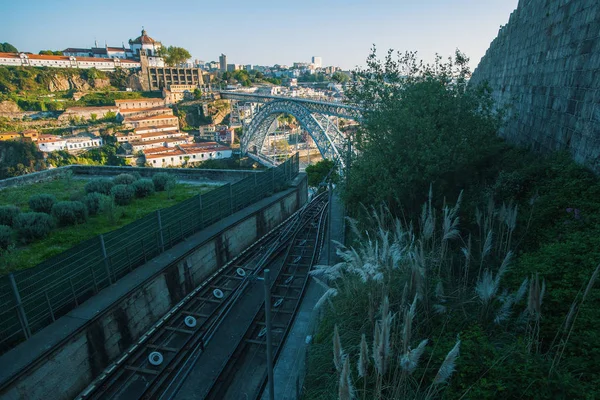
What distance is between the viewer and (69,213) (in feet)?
30.1

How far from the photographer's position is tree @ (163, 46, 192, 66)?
9026 centimetres

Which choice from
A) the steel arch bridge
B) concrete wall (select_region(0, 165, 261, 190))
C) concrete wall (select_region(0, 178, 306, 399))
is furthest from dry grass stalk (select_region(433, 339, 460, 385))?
the steel arch bridge

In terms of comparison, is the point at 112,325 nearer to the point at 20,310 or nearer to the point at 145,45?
the point at 20,310

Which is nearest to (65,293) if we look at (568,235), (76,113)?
(568,235)

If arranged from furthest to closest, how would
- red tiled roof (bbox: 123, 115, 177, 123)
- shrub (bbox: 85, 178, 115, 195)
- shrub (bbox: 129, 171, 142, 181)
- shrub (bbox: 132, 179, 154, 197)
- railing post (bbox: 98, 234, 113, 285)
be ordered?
red tiled roof (bbox: 123, 115, 177, 123), shrub (bbox: 129, 171, 142, 181), shrub (bbox: 132, 179, 154, 197), shrub (bbox: 85, 178, 115, 195), railing post (bbox: 98, 234, 113, 285)

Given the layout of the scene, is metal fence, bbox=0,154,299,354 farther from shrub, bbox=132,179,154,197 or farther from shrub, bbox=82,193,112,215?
shrub, bbox=132,179,154,197

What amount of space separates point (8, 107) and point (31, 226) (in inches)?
3022

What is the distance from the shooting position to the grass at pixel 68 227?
7.38 metres

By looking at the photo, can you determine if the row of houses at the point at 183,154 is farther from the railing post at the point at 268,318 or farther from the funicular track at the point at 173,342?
the railing post at the point at 268,318

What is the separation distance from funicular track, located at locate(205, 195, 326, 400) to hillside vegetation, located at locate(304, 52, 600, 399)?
6.55 feet

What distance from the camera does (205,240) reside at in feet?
29.4

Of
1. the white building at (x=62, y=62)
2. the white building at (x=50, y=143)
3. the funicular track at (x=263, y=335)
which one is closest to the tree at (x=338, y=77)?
the funicular track at (x=263, y=335)

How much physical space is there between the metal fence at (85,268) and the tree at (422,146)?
14.4 ft

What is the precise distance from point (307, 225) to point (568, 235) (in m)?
8.96
